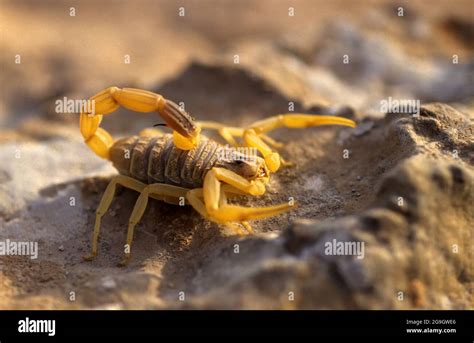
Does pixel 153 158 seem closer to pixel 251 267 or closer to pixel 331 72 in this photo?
pixel 251 267

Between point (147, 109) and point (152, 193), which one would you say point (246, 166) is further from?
point (147, 109)

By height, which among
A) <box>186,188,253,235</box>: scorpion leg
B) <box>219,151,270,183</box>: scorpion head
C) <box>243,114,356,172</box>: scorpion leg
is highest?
<box>243,114,356,172</box>: scorpion leg

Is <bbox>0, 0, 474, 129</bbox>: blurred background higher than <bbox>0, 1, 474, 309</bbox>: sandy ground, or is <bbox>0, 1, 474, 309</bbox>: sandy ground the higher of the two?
<bbox>0, 0, 474, 129</bbox>: blurred background

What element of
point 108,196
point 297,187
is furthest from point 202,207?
point 297,187

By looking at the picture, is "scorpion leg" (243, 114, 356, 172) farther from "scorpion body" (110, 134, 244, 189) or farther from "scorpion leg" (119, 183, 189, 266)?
"scorpion leg" (119, 183, 189, 266)

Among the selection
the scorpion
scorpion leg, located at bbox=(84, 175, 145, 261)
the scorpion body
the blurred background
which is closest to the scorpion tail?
the scorpion

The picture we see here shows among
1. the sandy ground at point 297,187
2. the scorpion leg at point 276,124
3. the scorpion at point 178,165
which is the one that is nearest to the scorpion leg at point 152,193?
the scorpion at point 178,165
